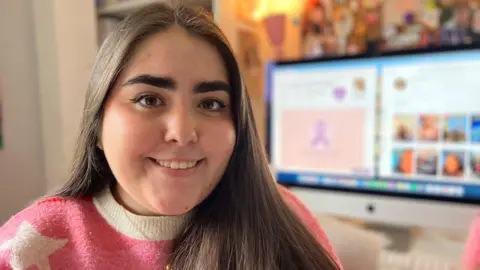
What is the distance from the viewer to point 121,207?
0.52 metres

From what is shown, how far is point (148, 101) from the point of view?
0.46 m

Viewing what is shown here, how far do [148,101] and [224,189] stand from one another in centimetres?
16

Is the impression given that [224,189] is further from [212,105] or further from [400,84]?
[400,84]

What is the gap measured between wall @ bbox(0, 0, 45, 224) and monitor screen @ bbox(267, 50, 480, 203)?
0.65 meters

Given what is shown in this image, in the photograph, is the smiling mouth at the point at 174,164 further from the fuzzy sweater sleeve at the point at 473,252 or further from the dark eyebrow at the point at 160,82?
the fuzzy sweater sleeve at the point at 473,252

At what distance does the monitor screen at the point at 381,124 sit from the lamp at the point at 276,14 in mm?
207

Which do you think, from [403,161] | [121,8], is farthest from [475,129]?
[121,8]

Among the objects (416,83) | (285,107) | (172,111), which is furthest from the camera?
(285,107)

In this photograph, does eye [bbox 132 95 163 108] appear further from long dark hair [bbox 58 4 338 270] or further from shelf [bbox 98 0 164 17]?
shelf [bbox 98 0 164 17]

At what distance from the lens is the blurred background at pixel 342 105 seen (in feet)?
2.63

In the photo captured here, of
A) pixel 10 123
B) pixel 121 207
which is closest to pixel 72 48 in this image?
pixel 10 123

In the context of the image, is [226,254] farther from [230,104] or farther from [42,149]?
[42,149]

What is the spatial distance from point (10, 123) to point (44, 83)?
14cm

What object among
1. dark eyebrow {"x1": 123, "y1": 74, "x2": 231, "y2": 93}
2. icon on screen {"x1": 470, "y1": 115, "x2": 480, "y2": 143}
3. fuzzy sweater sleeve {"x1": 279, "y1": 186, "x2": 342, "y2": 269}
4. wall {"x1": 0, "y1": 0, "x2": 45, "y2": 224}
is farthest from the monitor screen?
wall {"x1": 0, "y1": 0, "x2": 45, "y2": 224}
